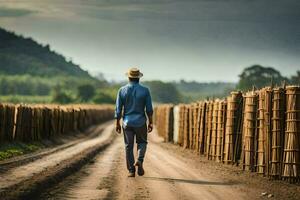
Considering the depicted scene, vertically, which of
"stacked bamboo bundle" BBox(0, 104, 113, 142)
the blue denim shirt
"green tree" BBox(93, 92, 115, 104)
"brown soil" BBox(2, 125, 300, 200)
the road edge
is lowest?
"brown soil" BBox(2, 125, 300, 200)

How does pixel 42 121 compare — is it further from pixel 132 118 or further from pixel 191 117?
pixel 132 118

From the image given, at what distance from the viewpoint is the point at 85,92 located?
543 feet

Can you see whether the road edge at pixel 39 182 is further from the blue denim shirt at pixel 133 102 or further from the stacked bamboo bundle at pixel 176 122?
the stacked bamboo bundle at pixel 176 122

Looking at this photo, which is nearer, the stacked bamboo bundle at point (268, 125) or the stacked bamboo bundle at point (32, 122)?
the stacked bamboo bundle at point (268, 125)

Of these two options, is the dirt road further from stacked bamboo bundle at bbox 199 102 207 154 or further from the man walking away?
stacked bamboo bundle at bbox 199 102 207 154

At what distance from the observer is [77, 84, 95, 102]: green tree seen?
162 meters

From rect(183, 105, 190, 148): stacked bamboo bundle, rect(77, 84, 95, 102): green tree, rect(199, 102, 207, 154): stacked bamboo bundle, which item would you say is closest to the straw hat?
rect(199, 102, 207, 154): stacked bamboo bundle

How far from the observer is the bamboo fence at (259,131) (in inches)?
524

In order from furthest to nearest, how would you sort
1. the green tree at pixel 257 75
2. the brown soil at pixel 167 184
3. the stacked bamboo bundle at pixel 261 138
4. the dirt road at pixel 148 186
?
the green tree at pixel 257 75 < the stacked bamboo bundle at pixel 261 138 < the brown soil at pixel 167 184 < the dirt road at pixel 148 186

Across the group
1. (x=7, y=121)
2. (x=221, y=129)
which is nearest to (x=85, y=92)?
(x=7, y=121)

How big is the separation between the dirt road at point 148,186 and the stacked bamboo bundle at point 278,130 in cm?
96

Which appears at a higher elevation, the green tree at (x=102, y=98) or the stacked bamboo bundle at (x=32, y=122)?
the green tree at (x=102, y=98)

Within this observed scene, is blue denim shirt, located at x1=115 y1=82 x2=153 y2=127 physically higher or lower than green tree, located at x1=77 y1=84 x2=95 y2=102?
lower

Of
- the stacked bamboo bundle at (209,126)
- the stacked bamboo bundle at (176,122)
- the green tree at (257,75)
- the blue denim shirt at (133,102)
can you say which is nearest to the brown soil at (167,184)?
the blue denim shirt at (133,102)
